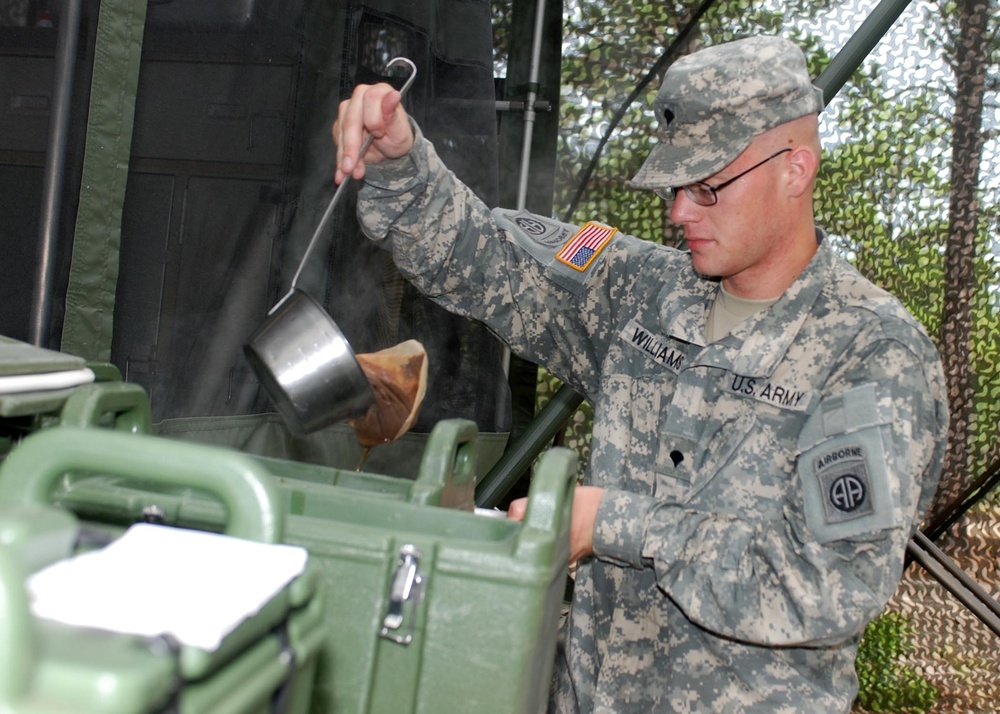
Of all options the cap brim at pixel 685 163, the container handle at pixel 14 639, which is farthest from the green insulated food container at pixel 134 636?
the cap brim at pixel 685 163

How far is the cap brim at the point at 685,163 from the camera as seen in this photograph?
1.64 m

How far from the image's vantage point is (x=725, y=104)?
165 centimetres

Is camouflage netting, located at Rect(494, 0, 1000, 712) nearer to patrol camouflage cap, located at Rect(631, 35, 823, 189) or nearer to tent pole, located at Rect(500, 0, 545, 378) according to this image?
tent pole, located at Rect(500, 0, 545, 378)

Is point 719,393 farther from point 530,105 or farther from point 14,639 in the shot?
point 530,105

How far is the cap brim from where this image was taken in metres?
1.64

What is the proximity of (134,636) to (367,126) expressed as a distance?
50.7 inches

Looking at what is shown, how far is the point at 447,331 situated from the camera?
2.81 m

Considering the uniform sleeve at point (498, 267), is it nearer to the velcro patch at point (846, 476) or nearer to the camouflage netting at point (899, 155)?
the velcro patch at point (846, 476)

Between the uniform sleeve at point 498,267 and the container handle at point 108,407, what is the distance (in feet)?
2.65

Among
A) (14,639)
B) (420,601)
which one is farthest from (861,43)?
(14,639)

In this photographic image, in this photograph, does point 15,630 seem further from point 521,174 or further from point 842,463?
point 521,174

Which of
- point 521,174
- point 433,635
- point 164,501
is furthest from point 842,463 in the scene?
point 521,174

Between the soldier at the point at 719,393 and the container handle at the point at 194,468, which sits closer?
the container handle at the point at 194,468

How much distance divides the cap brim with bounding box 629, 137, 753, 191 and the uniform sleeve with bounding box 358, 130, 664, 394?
0.97 ft
